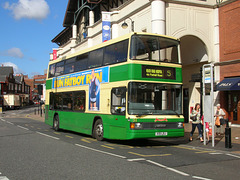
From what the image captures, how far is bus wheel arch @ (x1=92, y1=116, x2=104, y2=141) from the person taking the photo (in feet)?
40.7

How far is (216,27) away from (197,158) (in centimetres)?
1426

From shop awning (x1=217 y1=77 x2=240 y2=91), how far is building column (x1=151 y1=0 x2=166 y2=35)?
5.32 meters

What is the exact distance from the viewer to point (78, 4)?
39469mm

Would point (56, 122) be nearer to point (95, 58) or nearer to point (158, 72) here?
point (95, 58)

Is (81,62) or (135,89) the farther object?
(81,62)

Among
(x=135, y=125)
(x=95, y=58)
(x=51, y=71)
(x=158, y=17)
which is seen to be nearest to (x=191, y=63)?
(x=158, y=17)

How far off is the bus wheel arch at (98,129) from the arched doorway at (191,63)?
11.0 m

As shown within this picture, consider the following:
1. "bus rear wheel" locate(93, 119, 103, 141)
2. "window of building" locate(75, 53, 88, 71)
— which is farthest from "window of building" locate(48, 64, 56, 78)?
"bus rear wheel" locate(93, 119, 103, 141)

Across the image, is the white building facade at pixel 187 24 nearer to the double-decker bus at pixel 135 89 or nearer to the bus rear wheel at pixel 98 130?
the double-decker bus at pixel 135 89

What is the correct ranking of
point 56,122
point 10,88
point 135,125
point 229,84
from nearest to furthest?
point 135,125
point 56,122
point 229,84
point 10,88

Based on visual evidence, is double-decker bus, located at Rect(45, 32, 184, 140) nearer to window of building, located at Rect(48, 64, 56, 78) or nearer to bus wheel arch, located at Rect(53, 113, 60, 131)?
bus wheel arch, located at Rect(53, 113, 60, 131)

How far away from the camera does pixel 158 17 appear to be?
18.6 metres

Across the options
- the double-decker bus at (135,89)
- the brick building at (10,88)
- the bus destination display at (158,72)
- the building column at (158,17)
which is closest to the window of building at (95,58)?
the double-decker bus at (135,89)

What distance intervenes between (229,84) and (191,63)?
166 inches
